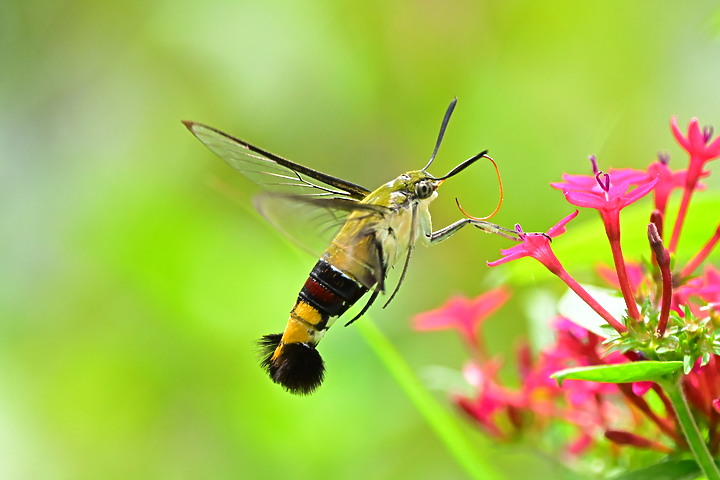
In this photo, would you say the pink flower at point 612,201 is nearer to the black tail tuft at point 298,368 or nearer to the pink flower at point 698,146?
the pink flower at point 698,146

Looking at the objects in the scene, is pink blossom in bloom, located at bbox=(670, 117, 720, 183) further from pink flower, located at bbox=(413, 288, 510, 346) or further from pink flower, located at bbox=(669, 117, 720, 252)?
pink flower, located at bbox=(413, 288, 510, 346)

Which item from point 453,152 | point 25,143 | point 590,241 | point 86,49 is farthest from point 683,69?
point 25,143

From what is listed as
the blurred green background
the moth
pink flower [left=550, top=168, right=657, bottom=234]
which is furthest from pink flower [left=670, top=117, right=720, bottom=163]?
the blurred green background

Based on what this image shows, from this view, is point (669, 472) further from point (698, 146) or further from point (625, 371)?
point (698, 146)

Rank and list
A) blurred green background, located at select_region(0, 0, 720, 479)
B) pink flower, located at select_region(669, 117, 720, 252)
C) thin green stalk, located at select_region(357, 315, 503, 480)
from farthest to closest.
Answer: blurred green background, located at select_region(0, 0, 720, 479), thin green stalk, located at select_region(357, 315, 503, 480), pink flower, located at select_region(669, 117, 720, 252)

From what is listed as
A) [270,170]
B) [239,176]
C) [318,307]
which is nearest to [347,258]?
[318,307]

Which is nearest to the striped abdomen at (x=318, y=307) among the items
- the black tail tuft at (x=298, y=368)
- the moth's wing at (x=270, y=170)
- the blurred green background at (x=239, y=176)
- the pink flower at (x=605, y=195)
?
the black tail tuft at (x=298, y=368)
